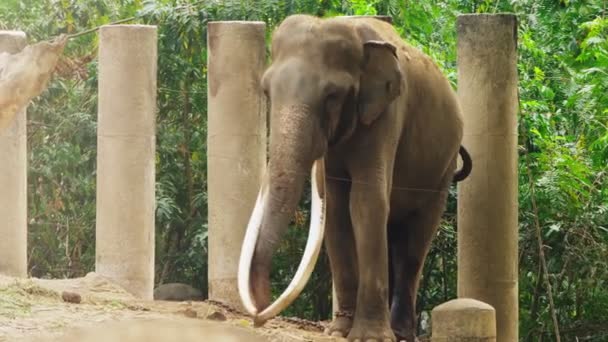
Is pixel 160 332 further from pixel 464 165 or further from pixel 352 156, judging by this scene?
pixel 464 165

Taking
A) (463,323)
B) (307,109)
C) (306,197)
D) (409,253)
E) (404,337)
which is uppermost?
(307,109)

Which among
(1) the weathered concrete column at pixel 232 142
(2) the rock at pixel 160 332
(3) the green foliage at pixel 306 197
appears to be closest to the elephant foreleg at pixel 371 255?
(1) the weathered concrete column at pixel 232 142

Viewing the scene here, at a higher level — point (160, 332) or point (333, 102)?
point (333, 102)

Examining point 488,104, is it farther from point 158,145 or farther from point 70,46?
point 70,46

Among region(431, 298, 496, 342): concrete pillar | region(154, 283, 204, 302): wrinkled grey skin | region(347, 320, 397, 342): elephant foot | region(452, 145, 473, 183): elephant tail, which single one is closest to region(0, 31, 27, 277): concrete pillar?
region(154, 283, 204, 302): wrinkled grey skin

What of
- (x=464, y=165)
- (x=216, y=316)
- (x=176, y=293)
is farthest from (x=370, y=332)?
(x=176, y=293)

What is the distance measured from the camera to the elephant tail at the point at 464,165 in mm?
9500

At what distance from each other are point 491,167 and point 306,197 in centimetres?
222

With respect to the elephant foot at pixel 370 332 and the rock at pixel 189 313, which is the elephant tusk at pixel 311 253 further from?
the rock at pixel 189 313

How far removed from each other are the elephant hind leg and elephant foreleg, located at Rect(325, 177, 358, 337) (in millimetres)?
544

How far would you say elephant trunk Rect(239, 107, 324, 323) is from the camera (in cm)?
772

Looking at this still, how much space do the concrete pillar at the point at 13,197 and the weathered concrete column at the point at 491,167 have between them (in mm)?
2471

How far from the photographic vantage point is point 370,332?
8258 millimetres

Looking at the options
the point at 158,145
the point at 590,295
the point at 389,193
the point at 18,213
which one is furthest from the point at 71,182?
the point at 389,193
